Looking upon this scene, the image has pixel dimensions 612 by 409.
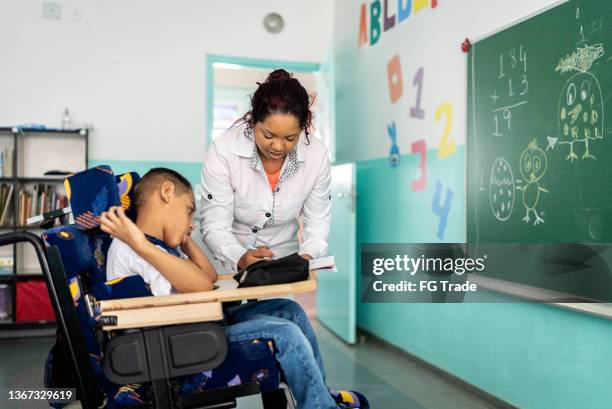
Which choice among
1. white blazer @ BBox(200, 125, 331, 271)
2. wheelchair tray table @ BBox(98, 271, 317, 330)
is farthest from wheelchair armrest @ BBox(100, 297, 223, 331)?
white blazer @ BBox(200, 125, 331, 271)

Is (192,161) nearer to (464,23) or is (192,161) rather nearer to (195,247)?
(464,23)

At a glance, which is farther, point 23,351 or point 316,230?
point 23,351

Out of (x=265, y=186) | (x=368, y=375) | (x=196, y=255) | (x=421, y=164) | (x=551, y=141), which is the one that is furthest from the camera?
(x=421, y=164)

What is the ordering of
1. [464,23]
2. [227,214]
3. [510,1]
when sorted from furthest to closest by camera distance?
[464,23] < [510,1] < [227,214]

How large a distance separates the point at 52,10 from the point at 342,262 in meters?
2.95

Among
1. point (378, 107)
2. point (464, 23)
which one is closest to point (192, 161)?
point (378, 107)

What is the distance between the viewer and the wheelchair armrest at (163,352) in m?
1.31

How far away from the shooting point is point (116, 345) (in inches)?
51.5

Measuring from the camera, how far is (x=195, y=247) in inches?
68.4

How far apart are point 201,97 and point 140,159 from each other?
2.36 feet

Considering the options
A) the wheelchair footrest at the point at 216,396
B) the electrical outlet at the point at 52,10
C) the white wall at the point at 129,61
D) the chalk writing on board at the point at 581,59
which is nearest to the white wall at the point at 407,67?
the chalk writing on board at the point at 581,59

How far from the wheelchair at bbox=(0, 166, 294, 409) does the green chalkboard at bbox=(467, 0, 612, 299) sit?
53.0 inches

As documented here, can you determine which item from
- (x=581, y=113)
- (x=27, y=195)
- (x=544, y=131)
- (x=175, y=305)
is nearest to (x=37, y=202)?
(x=27, y=195)

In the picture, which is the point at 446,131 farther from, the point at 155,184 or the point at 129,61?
the point at 129,61
